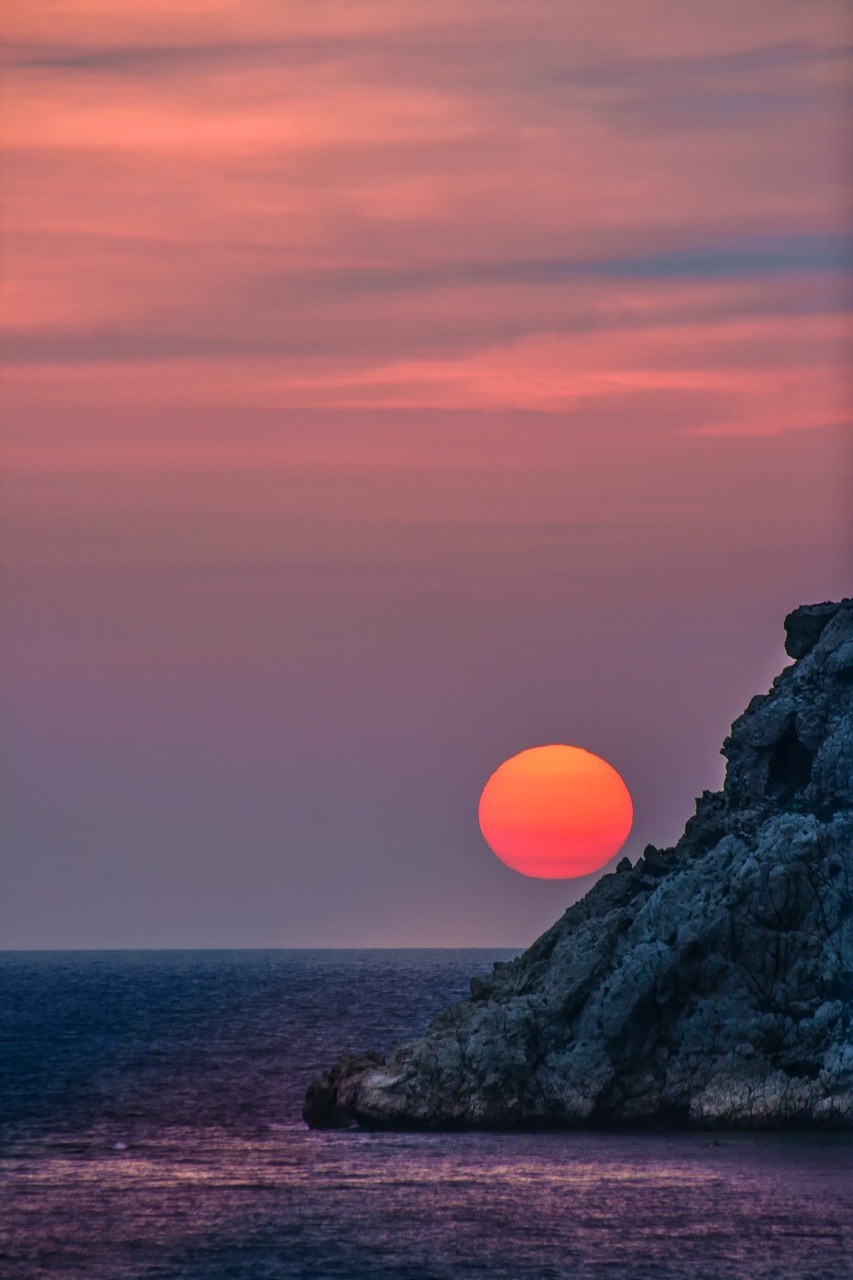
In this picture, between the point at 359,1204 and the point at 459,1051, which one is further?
the point at 459,1051

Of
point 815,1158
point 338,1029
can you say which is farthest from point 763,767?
point 338,1029

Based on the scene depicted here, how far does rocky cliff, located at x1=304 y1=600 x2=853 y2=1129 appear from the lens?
3130 inches

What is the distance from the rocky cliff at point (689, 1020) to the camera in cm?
7950

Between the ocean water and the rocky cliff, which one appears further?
the rocky cliff

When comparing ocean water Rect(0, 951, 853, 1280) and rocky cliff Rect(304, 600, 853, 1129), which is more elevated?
rocky cliff Rect(304, 600, 853, 1129)

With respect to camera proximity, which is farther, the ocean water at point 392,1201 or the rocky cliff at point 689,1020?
the rocky cliff at point 689,1020

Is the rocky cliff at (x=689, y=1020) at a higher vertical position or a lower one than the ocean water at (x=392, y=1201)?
higher

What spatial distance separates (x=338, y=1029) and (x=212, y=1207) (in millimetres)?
89174

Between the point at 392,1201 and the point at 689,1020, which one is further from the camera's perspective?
the point at 689,1020

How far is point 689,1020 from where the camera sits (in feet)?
266

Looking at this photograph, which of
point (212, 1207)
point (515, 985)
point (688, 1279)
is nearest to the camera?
point (688, 1279)

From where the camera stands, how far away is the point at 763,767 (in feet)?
300

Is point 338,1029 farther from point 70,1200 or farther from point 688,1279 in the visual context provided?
point 688,1279

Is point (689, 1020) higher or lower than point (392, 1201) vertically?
higher
